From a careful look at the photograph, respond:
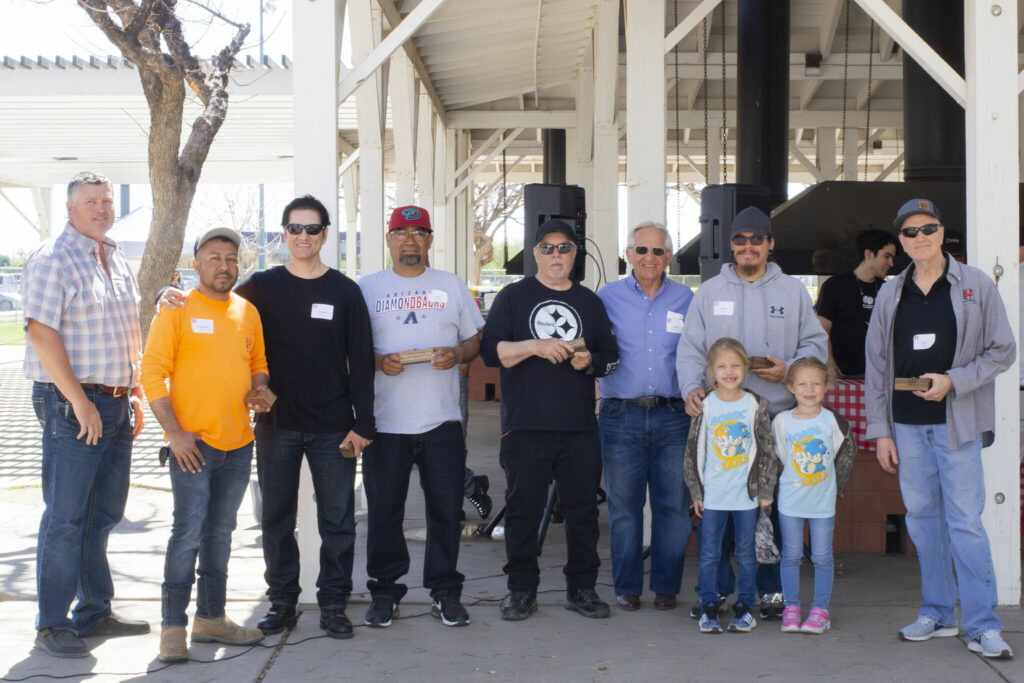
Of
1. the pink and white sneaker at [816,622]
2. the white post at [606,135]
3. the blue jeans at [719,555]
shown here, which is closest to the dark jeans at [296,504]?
the blue jeans at [719,555]

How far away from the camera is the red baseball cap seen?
4449mm

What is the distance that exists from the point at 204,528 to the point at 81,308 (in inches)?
39.5

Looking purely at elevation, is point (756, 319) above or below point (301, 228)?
below

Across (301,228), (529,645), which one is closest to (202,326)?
(301,228)

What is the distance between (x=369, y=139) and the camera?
28.1ft

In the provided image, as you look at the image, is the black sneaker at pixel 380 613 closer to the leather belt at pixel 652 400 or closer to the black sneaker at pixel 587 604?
the black sneaker at pixel 587 604

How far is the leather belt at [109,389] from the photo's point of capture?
4.04 m

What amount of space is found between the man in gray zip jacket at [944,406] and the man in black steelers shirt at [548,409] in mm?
1241

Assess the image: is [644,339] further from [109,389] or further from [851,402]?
[109,389]

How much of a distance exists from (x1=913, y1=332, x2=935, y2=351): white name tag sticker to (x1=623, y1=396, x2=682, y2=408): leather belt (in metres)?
1.06

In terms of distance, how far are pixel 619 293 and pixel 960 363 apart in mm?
1501

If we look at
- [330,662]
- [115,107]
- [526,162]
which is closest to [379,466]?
[330,662]

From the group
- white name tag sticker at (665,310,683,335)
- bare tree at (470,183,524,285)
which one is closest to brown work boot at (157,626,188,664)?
white name tag sticker at (665,310,683,335)

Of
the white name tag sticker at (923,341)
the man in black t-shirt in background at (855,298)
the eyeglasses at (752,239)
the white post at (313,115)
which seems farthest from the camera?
the man in black t-shirt in background at (855,298)
